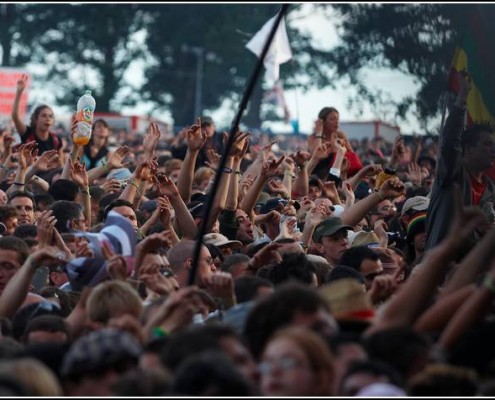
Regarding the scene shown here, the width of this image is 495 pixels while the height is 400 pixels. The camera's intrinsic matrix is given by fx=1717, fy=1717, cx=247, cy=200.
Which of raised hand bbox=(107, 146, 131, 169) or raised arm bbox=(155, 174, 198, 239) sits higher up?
raised hand bbox=(107, 146, 131, 169)

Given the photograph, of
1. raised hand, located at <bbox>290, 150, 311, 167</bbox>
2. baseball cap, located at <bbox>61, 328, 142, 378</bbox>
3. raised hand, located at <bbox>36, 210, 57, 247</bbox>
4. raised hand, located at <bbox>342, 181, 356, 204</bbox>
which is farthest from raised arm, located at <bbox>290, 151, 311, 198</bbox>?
baseball cap, located at <bbox>61, 328, 142, 378</bbox>

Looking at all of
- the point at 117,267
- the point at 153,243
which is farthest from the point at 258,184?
the point at 117,267

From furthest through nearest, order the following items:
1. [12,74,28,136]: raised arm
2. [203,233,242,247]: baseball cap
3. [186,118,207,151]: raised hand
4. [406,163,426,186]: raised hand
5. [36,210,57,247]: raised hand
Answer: [406,163,426,186]: raised hand → [12,74,28,136]: raised arm → [186,118,207,151]: raised hand → [203,233,242,247]: baseball cap → [36,210,57,247]: raised hand

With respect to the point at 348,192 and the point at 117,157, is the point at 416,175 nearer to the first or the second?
the point at 348,192

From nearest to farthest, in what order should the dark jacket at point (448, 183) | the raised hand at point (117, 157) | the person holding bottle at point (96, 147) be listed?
the dark jacket at point (448, 183), the raised hand at point (117, 157), the person holding bottle at point (96, 147)

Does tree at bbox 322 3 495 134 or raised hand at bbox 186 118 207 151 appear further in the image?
tree at bbox 322 3 495 134

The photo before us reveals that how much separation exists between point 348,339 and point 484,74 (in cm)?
471

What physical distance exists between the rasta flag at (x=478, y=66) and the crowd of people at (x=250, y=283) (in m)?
0.10

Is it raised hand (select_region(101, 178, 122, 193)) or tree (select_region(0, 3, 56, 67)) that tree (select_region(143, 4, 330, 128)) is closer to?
tree (select_region(0, 3, 56, 67))

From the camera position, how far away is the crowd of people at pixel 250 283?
20.9 feet

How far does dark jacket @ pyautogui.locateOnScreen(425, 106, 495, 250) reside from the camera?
34.7 feet

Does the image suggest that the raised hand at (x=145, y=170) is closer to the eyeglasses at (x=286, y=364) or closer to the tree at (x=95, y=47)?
the eyeglasses at (x=286, y=364)

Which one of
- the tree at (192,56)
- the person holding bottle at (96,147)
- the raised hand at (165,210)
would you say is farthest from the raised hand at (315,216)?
the tree at (192,56)

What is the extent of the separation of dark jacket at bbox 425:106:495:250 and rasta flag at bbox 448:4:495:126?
0.14 metres
